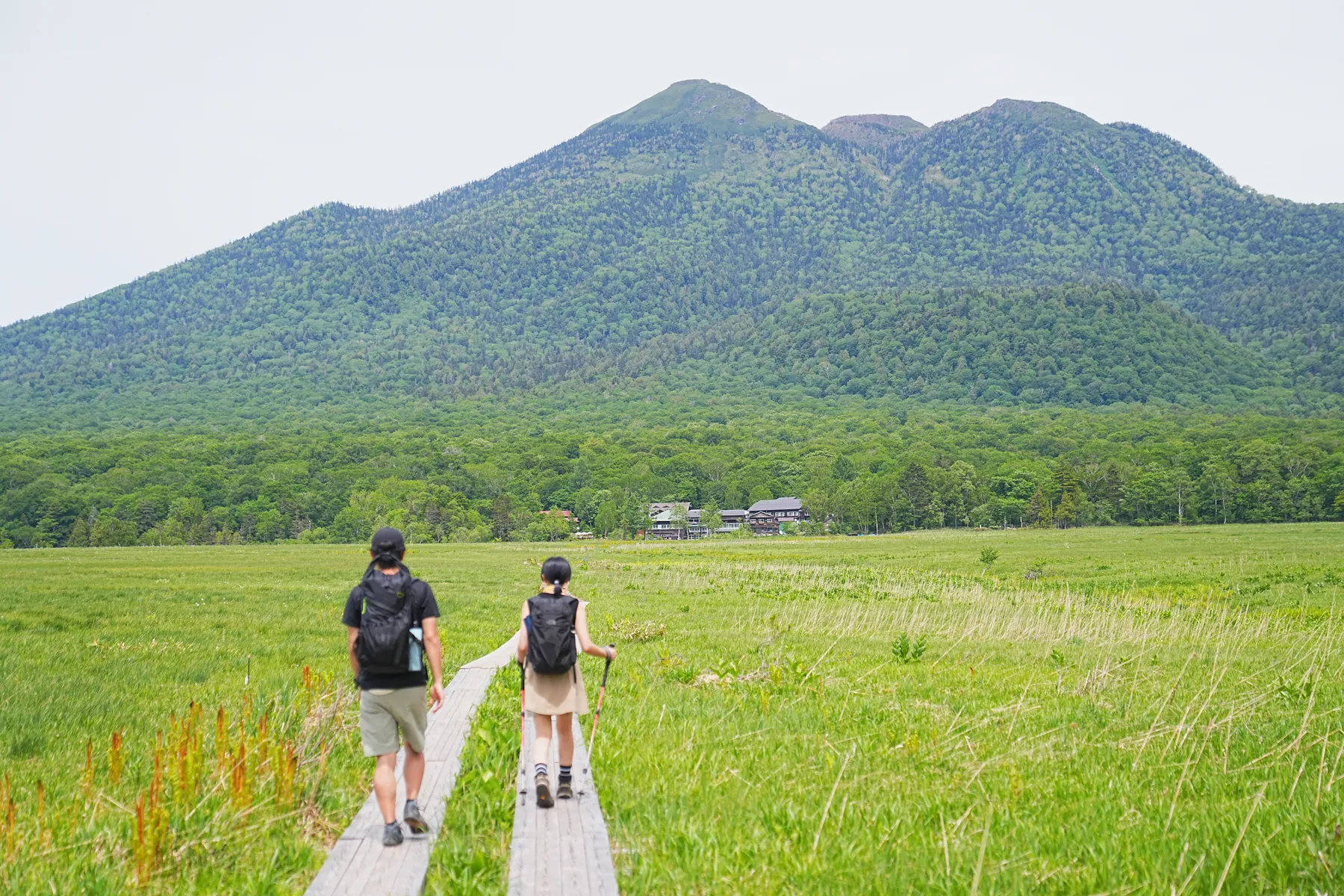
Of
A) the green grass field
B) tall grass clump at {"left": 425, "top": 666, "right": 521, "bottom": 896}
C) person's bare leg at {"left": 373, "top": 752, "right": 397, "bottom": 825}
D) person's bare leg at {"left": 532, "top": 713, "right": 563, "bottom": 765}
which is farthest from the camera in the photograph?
person's bare leg at {"left": 532, "top": 713, "right": 563, "bottom": 765}

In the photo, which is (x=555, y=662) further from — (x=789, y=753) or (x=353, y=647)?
(x=789, y=753)

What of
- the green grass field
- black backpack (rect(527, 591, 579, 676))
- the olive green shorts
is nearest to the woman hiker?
black backpack (rect(527, 591, 579, 676))

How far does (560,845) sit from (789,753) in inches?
146

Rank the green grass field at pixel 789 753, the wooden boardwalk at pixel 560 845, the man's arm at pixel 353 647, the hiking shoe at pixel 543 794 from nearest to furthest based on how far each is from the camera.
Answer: the wooden boardwalk at pixel 560 845 → the green grass field at pixel 789 753 → the man's arm at pixel 353 647 → the hiking shoe at pixel 543 794

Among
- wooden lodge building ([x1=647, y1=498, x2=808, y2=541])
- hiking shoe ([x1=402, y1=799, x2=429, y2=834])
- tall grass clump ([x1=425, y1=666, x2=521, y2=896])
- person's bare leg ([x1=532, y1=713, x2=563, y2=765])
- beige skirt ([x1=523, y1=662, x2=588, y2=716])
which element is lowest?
wooden lodge building ([x1=647, y1=498, x2=808, y2=541])

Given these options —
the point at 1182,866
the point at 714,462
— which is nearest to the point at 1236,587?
the point at 1182,866

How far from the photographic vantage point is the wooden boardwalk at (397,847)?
600 centimetres

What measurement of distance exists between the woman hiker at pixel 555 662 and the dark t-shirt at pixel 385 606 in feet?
3.41

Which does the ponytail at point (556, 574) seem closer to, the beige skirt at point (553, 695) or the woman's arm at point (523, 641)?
the woman's arm at point (523, 641)

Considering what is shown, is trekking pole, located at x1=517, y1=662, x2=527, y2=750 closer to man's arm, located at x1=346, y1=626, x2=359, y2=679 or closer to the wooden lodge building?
man's arm, located at x1=346, y1=626, x2=359, y2=679

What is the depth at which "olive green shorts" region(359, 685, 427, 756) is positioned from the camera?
711 cm

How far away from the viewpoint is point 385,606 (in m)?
7.03

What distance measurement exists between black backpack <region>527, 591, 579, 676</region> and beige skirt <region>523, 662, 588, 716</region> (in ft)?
0.24

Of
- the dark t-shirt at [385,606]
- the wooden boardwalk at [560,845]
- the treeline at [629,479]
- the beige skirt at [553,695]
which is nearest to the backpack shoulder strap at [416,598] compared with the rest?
the dark t-shirt at [385,606]
